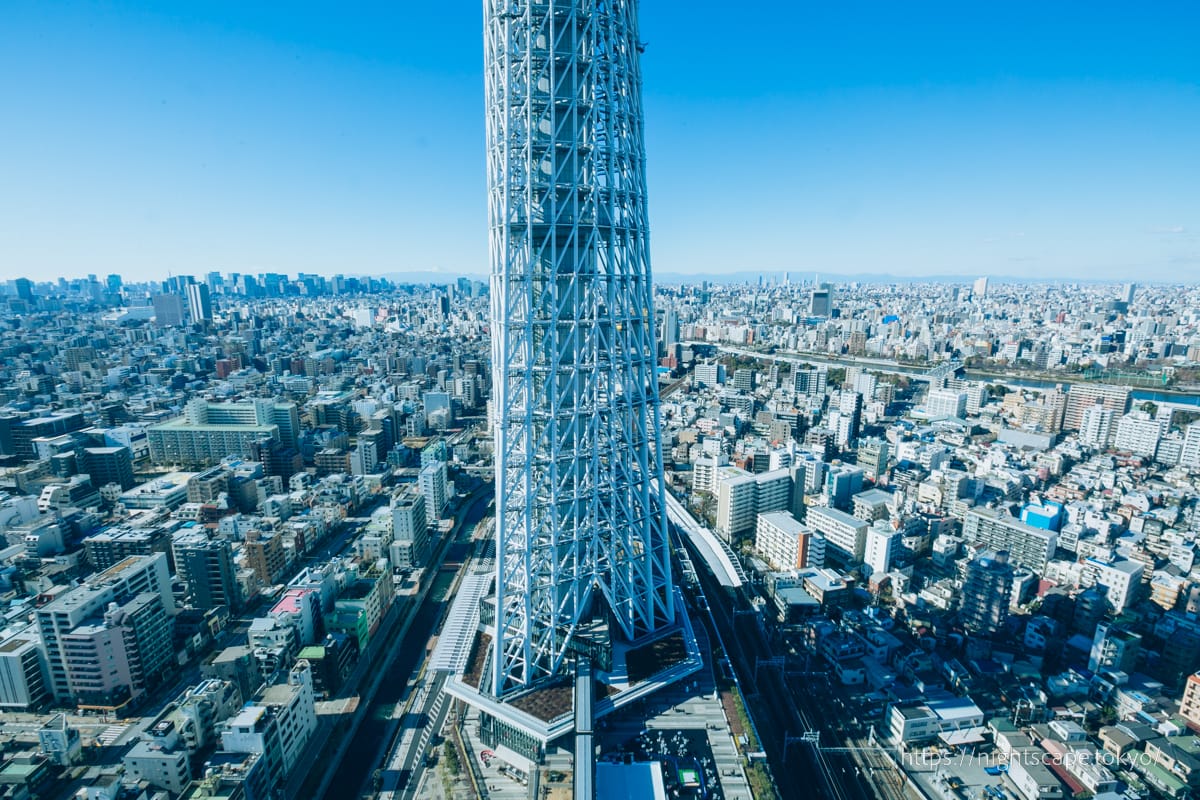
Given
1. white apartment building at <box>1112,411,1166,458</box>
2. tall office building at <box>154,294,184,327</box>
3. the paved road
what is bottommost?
the paved road

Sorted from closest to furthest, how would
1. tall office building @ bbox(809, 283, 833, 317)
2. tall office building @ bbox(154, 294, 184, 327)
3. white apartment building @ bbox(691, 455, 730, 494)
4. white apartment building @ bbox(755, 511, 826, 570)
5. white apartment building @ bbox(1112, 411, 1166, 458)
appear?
white apartment building @ bbox(755, 511, 826, 570), white apartment building @ bbox(691, 455, 730, 494), white apartment building @ bbox(1112, 411, 1166, 458), tall office building @ bbox(154, 294, 184, 327), tall office building @ bbox(809, 283, 833, 317)

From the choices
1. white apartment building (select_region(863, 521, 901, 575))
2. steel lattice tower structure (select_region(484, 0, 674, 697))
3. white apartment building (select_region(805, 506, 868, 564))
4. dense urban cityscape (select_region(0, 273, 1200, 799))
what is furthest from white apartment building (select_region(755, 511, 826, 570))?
steel lattice tower structure (select_region(484, 0, 674, 697))

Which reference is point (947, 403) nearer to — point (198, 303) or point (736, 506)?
point (736, 506)

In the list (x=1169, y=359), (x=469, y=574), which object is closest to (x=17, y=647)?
(x=469, y=574)

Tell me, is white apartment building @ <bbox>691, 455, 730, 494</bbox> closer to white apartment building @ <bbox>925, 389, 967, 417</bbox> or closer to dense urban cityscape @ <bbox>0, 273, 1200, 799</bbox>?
dense urban cityscape @ <bbox>0, 273, 1200, 799</bbox>

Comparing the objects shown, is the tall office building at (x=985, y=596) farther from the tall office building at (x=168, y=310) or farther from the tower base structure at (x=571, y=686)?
the tall office building at (x=168, y=310)

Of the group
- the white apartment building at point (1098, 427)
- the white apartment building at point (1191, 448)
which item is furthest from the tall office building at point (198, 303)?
the white apartment building at point (1191, 448)
